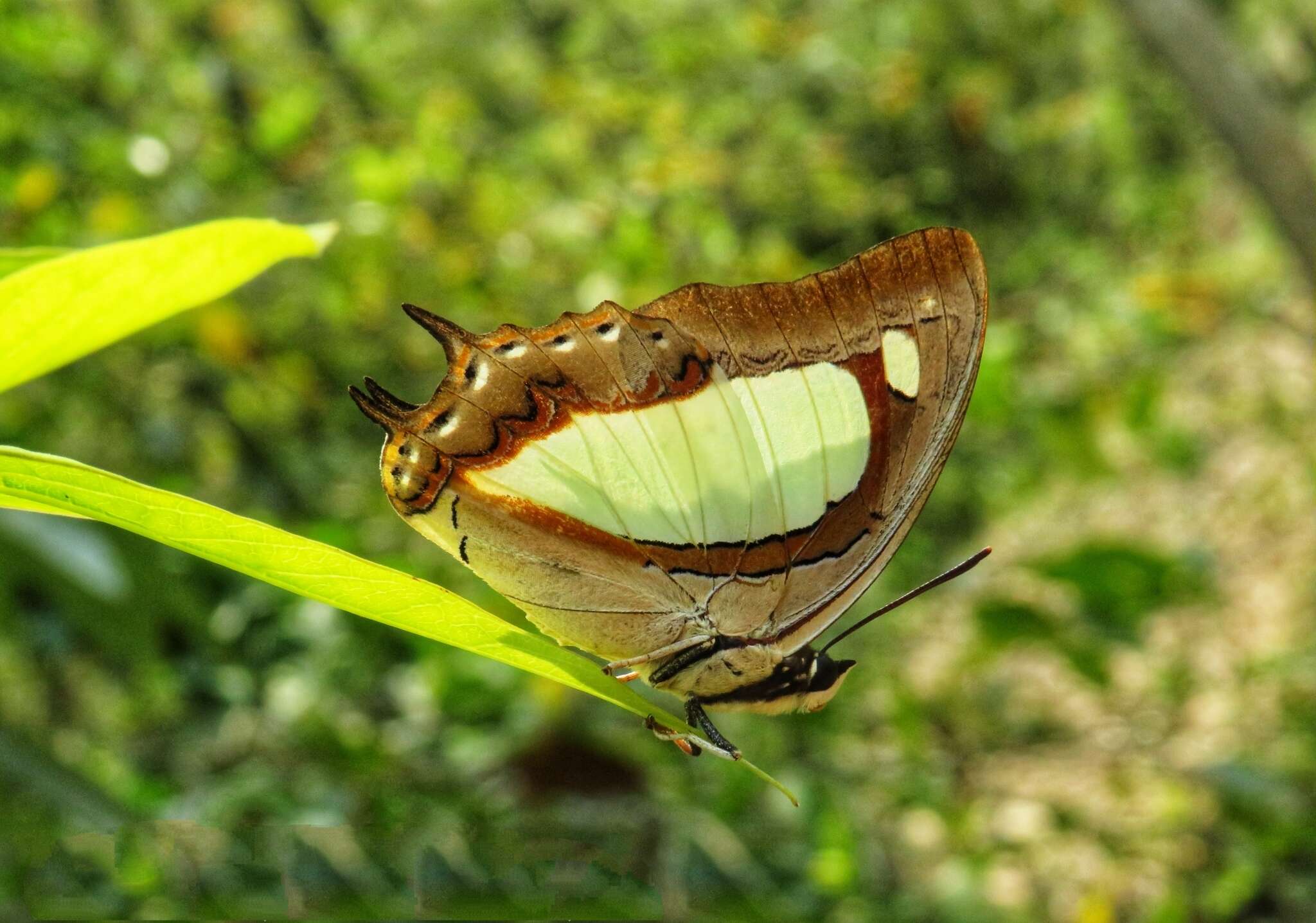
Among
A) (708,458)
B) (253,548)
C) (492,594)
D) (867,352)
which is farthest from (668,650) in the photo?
(492,594)

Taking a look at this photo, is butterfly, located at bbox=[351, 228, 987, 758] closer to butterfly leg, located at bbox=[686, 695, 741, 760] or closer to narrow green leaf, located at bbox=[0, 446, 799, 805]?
butterfly leg, located at bbox=[686, 695, 741, 760]

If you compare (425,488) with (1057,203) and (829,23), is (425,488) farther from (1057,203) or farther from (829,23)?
(1057,203)

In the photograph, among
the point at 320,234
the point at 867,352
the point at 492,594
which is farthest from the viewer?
the point at 492,594

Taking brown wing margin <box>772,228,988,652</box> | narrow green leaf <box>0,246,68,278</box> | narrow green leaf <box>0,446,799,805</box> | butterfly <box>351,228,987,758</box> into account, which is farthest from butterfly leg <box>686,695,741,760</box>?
narrow green leaf <box>0,246,68,278</box>

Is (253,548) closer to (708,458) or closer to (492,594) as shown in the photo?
(708,458)

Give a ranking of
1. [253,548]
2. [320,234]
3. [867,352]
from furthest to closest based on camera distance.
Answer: [867,352], [320,234], [253,548]

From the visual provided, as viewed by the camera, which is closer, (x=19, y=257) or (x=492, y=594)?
(x=19, y=257)

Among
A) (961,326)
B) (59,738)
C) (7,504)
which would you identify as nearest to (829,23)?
(59,738)

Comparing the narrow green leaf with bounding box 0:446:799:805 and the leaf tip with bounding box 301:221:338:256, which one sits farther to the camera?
the leaf tip with bounding box 301:221:338:256
